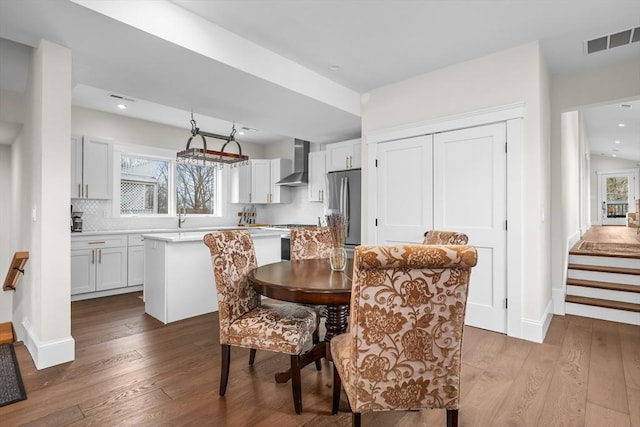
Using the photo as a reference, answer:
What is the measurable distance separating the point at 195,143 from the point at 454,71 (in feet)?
15.1

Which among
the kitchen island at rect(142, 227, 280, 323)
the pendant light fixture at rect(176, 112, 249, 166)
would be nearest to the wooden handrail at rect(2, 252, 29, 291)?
the kitchen island at rect(142, 227, 280, 323)

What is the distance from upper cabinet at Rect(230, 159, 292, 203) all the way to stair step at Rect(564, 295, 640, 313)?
4.73 m

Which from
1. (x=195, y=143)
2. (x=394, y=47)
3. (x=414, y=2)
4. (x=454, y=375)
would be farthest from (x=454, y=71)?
(x=195, y=143)

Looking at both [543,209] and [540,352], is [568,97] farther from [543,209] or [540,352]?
[540,352]

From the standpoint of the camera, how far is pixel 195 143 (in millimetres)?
6145

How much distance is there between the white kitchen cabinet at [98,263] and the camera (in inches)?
→ 170

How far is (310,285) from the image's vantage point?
1.82m

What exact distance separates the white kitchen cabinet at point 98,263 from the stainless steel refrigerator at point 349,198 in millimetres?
3107

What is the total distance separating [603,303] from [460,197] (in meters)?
2.00

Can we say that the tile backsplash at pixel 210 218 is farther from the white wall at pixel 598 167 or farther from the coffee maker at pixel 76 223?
the white wall at pixel 598 167

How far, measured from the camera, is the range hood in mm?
6023

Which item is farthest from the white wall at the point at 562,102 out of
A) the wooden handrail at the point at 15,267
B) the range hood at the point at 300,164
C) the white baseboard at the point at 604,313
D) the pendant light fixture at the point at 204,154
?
the wooden handrail at the point at 15,267

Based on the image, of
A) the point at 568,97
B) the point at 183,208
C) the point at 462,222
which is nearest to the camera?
the point at 462,222

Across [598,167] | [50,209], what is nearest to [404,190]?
[50,209]
